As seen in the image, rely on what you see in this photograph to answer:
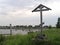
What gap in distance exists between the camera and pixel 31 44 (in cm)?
1323

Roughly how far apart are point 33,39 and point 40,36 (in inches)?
23.1

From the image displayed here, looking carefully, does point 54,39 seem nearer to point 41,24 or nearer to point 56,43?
point 56,43

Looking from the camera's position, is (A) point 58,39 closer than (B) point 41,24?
Yes

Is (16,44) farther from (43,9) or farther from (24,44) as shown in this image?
(43,9)

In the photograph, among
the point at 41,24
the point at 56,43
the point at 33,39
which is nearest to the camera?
the point at 56,43

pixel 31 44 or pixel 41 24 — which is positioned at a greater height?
pixel 41 24

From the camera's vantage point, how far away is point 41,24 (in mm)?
14688

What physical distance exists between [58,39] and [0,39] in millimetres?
4105

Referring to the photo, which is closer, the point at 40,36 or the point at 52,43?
the point at 52,43

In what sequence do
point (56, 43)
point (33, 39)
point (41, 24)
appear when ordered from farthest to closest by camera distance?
point (41, 24) → point (33, 39) → point (56, 43)

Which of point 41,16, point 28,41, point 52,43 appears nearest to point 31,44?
point 28,41

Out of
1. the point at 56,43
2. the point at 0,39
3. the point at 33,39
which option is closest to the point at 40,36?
the point at 33,39

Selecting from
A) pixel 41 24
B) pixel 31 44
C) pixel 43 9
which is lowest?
pixel 31 44

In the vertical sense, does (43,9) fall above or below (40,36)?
above
